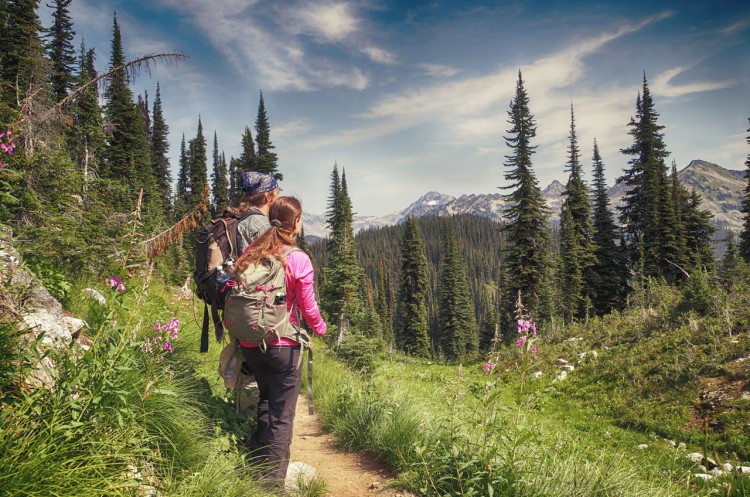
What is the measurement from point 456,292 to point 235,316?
172 ft

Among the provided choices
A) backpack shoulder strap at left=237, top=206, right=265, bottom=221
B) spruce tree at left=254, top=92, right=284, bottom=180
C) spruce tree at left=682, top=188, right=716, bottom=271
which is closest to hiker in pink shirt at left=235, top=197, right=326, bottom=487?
backpack shoulder strap at left=237, top=206, right=265, bottom=221

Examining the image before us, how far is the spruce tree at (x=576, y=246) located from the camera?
3447 centimetres

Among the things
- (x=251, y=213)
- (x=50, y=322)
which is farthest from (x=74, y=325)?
(x=251, y=213)

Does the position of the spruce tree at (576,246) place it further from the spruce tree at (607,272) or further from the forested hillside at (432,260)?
the forested hillside at (432,260)

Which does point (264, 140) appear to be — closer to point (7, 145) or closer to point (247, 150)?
point (247, 150)

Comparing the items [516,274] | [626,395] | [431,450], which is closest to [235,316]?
[431,450]

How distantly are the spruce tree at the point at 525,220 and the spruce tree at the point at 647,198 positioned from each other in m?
13.4

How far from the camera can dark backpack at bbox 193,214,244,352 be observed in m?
3.59

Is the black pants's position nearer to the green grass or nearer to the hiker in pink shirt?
the hiker in pink shirt

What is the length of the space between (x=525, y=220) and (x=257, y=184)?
2531 centimetres

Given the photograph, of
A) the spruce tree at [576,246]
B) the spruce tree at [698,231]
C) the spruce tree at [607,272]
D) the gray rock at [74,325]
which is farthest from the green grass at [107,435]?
the spruce tree at [698,231]

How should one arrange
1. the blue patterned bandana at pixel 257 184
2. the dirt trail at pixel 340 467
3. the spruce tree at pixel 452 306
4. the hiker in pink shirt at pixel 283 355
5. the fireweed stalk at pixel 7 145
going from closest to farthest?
1. the fireweed stalk at pixel 7 145
2. the hiker in pink shirt at pixel 283 355
3. the dirt trail at pixel 340 467
4. the blue patterned bandana at pixel 257 184
5. the spruce tree at pixel 452 306

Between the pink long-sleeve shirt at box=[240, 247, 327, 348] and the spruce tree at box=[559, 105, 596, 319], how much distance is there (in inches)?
1377

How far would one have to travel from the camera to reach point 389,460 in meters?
4.31
